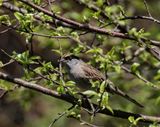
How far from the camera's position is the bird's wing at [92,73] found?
5.22 meters

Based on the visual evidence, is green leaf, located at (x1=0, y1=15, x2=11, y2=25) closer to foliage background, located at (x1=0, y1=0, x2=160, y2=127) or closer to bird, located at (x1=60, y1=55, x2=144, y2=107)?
foliage background, located at (x1=0, y1=0, x2=160, y2=127)

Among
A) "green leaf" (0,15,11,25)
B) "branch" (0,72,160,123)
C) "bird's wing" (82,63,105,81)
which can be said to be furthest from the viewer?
"bird's wing" (82,63,105,81)

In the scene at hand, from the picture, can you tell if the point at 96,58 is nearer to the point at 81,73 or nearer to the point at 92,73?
the point at 92,73

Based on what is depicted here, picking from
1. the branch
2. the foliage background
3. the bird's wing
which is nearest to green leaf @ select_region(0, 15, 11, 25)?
the foliage background

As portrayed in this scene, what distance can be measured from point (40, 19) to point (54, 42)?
2.22 m

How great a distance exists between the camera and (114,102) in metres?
7.09

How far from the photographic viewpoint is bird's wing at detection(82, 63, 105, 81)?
5219 millimetres

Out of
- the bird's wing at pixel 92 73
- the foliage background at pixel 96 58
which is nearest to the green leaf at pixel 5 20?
the foliage background at pixel 96 58

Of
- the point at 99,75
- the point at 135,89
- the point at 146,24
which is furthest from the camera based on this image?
the point at 146,24

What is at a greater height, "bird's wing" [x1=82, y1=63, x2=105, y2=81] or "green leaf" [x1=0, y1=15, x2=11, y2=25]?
"green leaf" [x1=0, y1=15, x2=11, y2=25]

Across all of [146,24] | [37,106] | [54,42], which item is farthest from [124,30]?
[37,106]

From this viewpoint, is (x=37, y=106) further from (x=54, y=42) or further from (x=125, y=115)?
(x=125, y=115)

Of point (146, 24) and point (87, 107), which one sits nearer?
point (87, 107)

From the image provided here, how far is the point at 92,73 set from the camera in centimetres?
536
